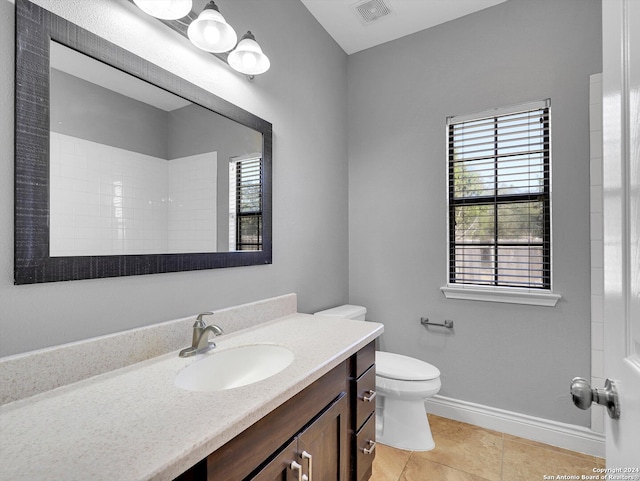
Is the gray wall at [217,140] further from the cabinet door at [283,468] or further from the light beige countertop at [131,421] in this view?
Result: the cabinet door at [283,468]

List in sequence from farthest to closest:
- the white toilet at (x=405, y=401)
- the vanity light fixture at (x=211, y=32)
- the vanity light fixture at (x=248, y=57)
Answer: the white toilet at (x=405, y=401) < the vanity light fixture at (x=248, y=57) < the vanity light fixture at (x=211, y=32)

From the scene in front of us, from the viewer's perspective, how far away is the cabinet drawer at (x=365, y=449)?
132 cm

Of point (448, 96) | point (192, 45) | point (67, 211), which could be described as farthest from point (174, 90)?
point (448, 96)

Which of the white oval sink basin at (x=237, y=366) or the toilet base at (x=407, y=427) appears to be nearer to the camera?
the white oval sink basin at (x=237, y=366)

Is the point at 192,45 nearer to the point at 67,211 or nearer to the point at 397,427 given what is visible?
the point at 67,211

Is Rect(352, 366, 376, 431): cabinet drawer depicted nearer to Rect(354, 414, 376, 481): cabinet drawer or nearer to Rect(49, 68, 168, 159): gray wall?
Rect(354, 414, 376, 481): cabinet drawer

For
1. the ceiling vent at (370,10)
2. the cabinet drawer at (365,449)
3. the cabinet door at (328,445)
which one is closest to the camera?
the cabinet door at (328,445)

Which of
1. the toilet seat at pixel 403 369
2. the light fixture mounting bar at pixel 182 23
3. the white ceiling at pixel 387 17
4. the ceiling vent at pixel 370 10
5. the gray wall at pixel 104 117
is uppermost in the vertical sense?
the white ceiling at pixel 387 17

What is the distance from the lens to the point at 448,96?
2230 millimetres

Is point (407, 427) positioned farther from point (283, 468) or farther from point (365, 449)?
point (283, 468)

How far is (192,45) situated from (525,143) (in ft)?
6.35

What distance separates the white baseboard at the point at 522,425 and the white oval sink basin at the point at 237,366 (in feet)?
5.15

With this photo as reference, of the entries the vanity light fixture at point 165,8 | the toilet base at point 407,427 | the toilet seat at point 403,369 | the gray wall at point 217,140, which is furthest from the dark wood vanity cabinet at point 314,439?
the vanity light fixture at point 165,8

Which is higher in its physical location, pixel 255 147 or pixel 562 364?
Result: pixel 255 147
